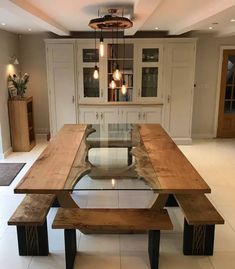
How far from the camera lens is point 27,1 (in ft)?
9.48

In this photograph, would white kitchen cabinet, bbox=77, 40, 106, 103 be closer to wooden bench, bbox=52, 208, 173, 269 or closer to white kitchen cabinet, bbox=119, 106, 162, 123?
white kitchen cabinet, bbox=119, 106, 162, 123

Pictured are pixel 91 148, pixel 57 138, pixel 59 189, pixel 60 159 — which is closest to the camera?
pixel 59 189

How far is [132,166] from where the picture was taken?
2.75m

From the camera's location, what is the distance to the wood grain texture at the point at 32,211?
2.37 metres

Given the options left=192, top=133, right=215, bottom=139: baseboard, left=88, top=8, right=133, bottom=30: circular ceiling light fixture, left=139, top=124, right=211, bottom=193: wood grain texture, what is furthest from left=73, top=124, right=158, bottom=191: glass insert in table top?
left=192, top=133, right=215, bottom=139: baseboard

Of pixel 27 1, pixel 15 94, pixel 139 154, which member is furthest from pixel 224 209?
pixel 15 94

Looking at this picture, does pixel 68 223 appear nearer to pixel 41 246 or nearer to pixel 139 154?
pixel 41 246

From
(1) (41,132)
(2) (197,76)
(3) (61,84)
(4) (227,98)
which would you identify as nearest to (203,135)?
(4) (227,98)

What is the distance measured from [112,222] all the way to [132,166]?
2.11 ft

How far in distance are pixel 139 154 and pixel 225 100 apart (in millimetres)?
4168

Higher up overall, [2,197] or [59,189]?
[59,189]

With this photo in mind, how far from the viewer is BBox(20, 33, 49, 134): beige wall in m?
6.20

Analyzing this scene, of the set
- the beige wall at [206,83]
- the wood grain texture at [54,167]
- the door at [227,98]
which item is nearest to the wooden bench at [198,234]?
the wood grain texture at [54,167]

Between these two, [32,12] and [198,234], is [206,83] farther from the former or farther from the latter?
[198,234]
